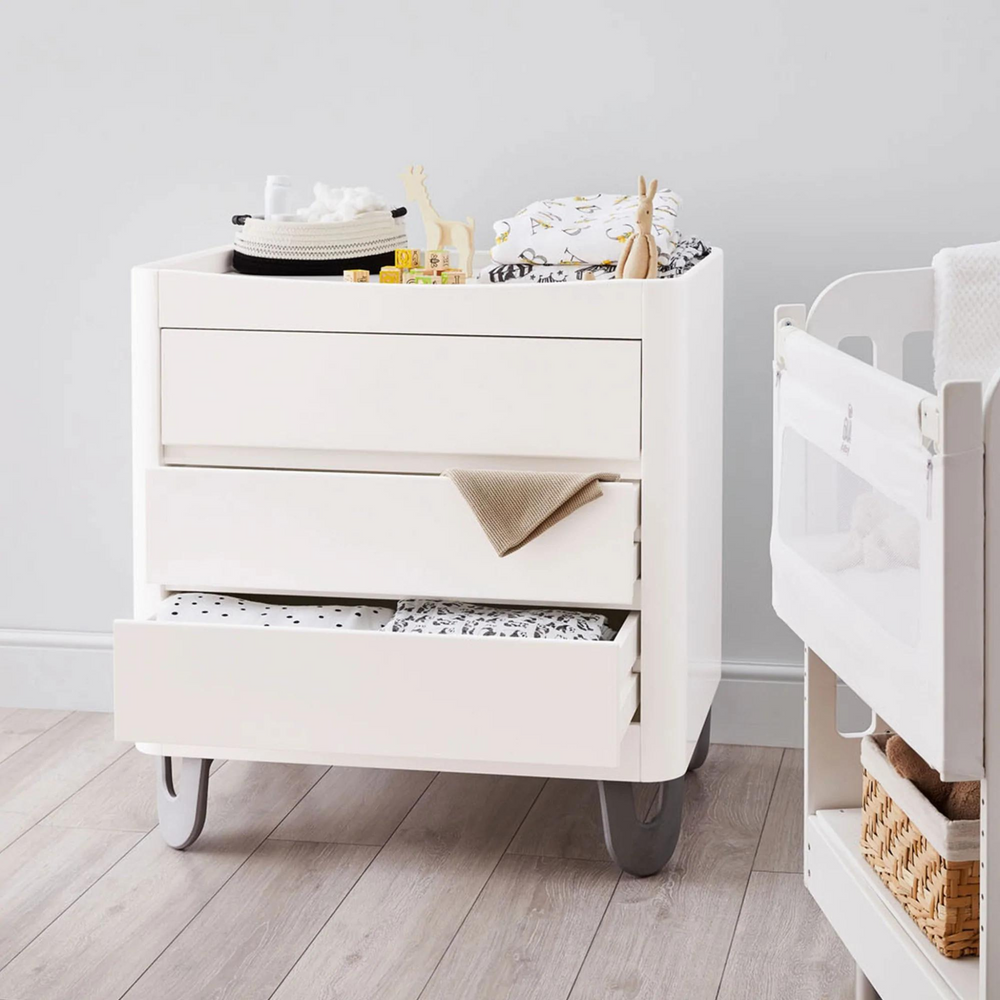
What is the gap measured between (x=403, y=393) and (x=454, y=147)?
66 centimetres

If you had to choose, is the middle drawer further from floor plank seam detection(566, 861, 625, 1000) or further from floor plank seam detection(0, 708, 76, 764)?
floor plank seam detection(0, 708, 76, 764)

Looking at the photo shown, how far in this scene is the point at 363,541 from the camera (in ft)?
5.39

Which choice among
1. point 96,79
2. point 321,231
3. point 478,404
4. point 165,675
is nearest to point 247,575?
point 165,675

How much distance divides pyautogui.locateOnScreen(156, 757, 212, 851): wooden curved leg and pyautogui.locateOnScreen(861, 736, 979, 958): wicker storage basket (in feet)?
2.84

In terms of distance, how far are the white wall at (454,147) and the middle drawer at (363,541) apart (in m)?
0.61

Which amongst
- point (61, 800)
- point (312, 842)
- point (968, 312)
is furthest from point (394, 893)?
point (968, 312)

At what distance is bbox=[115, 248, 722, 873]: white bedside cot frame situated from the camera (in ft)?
5.14

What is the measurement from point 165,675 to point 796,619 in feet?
2.35

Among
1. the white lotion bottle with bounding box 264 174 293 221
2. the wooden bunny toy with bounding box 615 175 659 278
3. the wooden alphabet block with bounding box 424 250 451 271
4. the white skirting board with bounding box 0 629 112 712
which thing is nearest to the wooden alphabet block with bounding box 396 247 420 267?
the wooden alphabet block with bounding box 424 250 451 271

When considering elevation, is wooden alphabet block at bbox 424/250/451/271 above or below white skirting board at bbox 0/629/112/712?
above

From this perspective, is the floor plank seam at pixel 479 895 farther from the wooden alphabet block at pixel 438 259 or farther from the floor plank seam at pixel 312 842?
the wooden alphabet block at pixel 438 259

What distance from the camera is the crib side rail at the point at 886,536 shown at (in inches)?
37.9

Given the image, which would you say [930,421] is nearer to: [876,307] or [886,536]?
[886,536]

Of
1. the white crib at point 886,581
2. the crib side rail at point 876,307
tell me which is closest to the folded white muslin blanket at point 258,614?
the white crib at point 886,581
